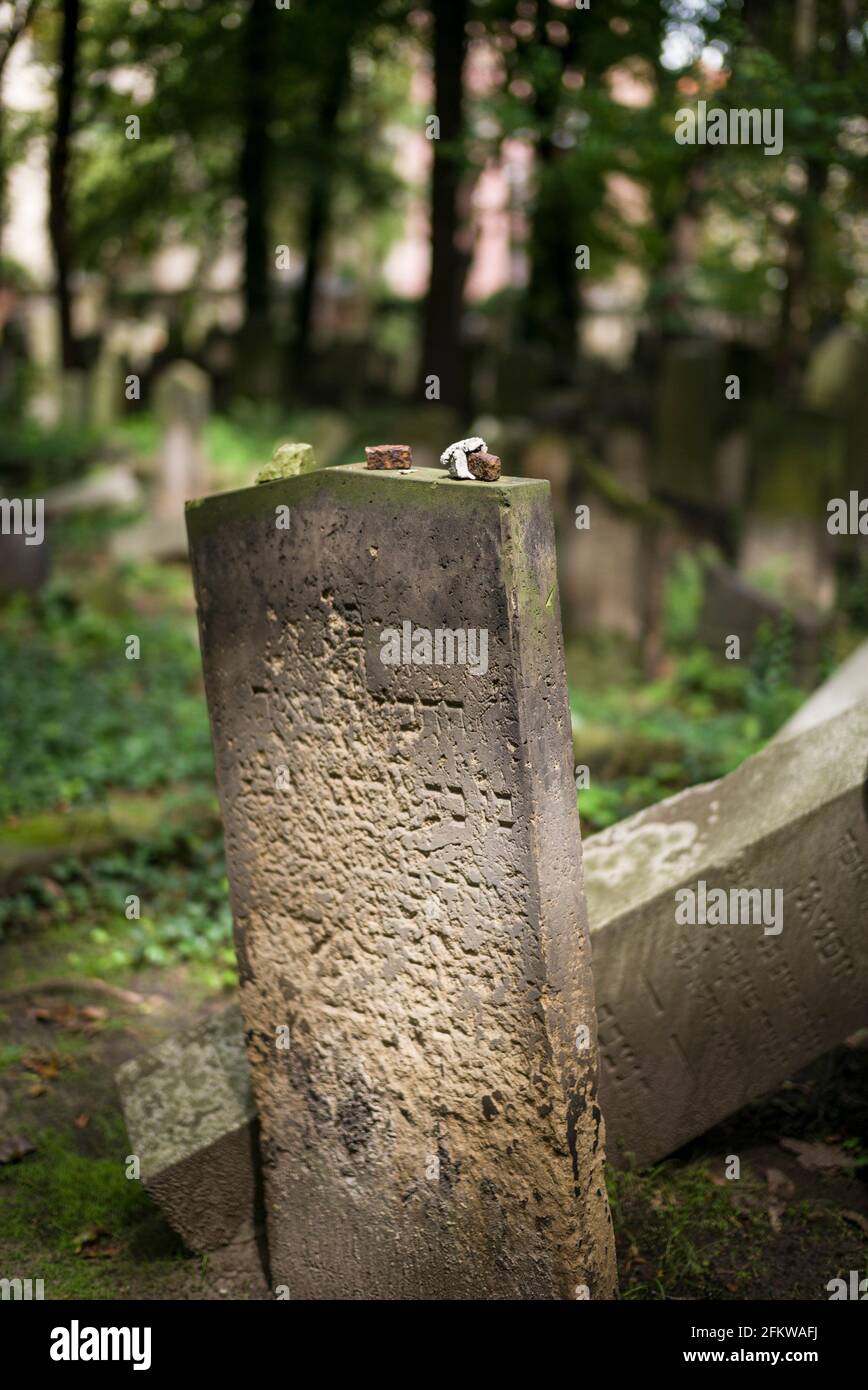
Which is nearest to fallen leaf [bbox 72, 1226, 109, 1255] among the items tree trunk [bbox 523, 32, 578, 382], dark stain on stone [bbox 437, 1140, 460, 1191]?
dark stain on stone [bbox 437, 1140, 460, 1191]

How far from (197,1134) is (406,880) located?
1.03 m

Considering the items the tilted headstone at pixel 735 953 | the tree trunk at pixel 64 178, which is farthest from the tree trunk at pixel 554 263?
the tilted headstone at pixel 735 953

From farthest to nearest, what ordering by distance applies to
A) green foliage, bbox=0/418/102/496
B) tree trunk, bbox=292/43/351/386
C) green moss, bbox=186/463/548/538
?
tree trunk, bbox=292/43/351/386 < green foliage, bbox=0/418/102/496 < green moss, bbox=186/463/548/538

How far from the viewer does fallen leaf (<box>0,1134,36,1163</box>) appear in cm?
386

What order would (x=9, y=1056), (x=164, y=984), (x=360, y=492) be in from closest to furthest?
(x=360, y=492)
(x=9, y=1056)
(x=164, y=984)

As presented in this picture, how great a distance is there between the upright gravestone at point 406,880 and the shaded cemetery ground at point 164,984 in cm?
46

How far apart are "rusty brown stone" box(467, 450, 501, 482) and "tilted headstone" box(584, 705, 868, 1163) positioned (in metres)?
1.27

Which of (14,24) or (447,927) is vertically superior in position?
(14,24)

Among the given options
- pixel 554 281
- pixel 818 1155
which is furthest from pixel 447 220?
pixel 818 1155

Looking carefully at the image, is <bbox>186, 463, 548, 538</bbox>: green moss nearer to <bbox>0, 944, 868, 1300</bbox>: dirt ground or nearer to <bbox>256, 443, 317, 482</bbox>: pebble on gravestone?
<bbox>256, 443, 317, 482</bbox>: pebble on gravestone

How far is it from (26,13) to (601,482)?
5001 mm

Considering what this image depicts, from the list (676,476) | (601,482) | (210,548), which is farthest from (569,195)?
(210,548)

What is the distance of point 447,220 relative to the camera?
500 inches

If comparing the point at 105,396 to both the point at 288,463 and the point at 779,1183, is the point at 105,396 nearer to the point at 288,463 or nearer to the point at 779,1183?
the point at 288,463
